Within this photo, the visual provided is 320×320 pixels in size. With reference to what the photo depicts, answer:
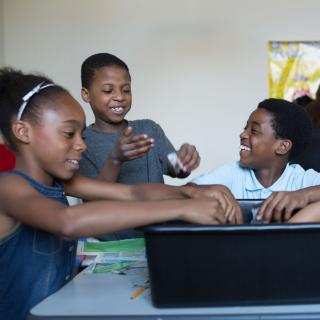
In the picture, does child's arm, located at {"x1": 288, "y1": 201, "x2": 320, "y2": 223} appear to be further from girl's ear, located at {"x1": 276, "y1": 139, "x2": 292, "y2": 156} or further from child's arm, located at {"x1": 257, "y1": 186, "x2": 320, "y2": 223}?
girl's ear, located at {"x1": 276, "y1": 139, "x2": 292, "y2": 156}

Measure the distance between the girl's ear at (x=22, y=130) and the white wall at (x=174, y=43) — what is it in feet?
6.70

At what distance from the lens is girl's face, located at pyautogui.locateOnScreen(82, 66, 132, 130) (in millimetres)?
1626

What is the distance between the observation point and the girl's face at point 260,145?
4.97ft

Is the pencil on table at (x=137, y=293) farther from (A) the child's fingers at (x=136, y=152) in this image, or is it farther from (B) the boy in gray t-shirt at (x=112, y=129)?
(B) the boy in gray t-shirt at (x=112, y=129)

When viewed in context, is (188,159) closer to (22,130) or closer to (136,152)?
(136,152)

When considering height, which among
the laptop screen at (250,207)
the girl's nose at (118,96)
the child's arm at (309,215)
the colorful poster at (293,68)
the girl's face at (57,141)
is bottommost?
the laptop screen at (250,207)

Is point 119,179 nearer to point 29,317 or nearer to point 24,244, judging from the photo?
point 24,244

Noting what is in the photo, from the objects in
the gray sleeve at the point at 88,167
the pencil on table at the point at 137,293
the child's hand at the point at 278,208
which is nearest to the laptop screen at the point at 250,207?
the child's hand at the point at 278,208

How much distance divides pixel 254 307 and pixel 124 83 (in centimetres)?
108

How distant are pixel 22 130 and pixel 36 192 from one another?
6.4 inches

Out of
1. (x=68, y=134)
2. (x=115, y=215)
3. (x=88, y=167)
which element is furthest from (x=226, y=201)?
(x=88, y=167)

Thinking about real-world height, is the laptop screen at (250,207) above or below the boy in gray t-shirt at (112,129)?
below

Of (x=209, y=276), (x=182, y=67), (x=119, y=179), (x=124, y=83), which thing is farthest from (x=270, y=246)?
(x=182, y=67)

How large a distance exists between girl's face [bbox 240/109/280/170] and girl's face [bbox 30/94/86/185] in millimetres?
648
